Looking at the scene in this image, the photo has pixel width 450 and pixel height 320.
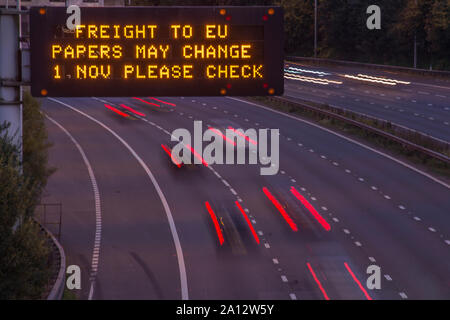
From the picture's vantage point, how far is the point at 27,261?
21375mm

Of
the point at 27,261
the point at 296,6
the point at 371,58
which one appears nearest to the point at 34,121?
the point at 27,261

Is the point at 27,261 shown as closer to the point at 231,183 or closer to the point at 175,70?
the point at 175,70

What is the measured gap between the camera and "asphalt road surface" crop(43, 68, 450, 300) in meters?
31.8

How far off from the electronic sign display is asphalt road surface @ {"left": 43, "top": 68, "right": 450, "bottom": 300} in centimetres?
970

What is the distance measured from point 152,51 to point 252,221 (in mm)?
18623

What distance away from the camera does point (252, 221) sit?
132 feet

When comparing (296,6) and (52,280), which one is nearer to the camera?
(52,280)

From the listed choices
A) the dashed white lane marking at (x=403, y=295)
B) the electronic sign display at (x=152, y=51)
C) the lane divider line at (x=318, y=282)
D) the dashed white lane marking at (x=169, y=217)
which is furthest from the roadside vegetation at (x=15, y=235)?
the dashed white lane marking at (x=403, y=295)

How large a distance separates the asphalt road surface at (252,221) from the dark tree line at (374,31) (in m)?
44.5

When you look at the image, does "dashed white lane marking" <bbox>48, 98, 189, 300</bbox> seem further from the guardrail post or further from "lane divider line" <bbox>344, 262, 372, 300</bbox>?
the guardrail post

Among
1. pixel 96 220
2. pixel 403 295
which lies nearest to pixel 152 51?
pixel 403 295

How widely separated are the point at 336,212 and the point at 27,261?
22.3m

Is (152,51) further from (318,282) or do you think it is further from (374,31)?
(374,31)

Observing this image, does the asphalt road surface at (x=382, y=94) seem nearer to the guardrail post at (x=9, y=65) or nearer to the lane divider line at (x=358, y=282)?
the lane divider line at (x=358, y=282)
